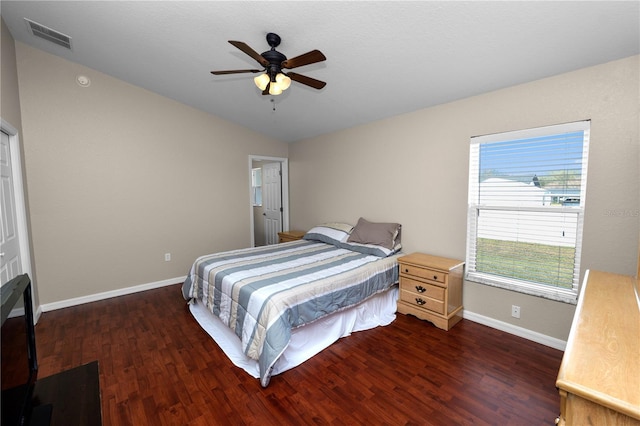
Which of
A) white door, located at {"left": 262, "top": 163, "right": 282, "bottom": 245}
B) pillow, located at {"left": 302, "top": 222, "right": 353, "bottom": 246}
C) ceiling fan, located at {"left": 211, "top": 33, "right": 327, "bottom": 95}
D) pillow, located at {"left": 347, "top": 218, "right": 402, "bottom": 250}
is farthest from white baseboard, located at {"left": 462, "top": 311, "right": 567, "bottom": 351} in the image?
white door, located at {"left": 262, "top": 163, "right": 282, "bottom": 245}

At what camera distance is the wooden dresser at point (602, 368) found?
749mm

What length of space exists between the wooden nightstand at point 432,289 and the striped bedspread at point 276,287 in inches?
8.3

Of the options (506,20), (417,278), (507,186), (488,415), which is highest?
(506,20)

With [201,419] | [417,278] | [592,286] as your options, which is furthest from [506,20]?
[201,419]

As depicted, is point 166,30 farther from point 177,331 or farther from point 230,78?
point 177,331

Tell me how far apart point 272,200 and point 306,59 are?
12.8ft

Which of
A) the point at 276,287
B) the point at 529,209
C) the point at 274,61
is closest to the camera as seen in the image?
the point at 274,61

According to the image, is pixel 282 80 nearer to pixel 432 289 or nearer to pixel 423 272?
pixel 423 272

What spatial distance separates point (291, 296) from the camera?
2115 millimetres

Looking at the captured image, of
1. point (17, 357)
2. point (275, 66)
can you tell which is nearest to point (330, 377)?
point (17, 357)

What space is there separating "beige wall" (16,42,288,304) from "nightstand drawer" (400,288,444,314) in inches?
117

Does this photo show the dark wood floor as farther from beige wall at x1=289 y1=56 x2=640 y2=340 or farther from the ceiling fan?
the ceiling fan

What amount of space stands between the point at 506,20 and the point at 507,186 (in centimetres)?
145

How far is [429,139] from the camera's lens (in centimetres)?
312
